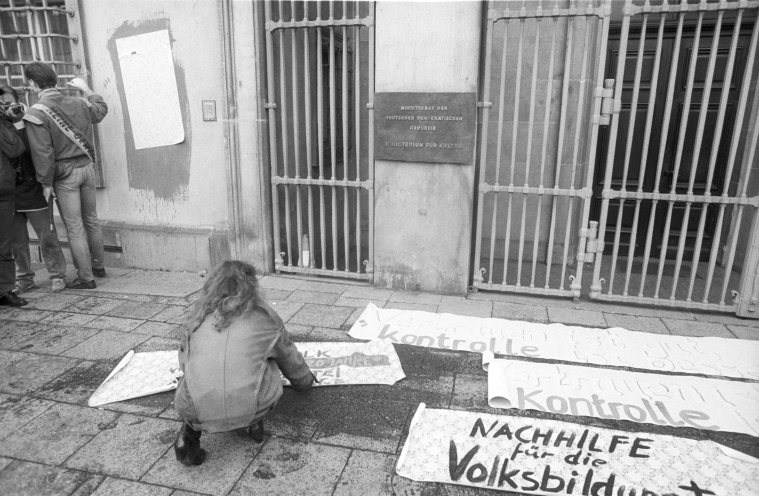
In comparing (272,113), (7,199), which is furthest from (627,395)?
(7,199)

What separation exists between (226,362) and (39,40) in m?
5.30

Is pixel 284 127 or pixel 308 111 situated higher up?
pixel 308 111

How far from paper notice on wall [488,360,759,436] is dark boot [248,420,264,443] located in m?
1.45

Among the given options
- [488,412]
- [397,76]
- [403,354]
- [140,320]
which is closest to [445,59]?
[397,76]

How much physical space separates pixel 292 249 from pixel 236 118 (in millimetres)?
1681

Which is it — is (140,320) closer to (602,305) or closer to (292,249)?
(292,249)

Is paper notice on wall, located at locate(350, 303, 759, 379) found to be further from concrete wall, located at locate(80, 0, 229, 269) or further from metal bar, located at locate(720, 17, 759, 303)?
concrete wall, located at locate(80, 0, 229, 269)

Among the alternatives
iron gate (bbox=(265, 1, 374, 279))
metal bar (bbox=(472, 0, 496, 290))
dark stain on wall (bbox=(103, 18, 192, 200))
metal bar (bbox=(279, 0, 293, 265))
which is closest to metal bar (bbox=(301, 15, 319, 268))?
iron gate (bbox=(265, 1, 374, 279))

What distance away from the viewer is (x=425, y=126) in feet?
16.8

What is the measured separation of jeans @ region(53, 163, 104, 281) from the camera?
545 cm

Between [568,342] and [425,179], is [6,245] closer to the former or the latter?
[425,179]

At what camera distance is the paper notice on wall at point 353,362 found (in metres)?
3.73

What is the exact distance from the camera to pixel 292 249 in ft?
21.4

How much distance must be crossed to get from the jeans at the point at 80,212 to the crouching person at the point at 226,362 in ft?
10.8
